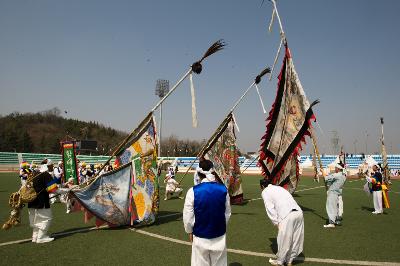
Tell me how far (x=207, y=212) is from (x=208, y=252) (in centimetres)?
59

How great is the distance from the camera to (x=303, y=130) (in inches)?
408

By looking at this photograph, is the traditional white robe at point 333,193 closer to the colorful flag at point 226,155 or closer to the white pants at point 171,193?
the colorful flag at point 226,155

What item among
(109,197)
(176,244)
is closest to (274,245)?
(176,244)

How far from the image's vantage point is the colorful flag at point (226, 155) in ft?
45.6

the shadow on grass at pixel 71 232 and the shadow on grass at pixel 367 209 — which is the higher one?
the shadow on grass at pixel 71 232

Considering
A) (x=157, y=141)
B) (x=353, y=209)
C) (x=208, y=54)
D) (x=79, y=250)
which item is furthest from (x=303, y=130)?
(x=79, y=250)

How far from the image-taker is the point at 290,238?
6289 mm

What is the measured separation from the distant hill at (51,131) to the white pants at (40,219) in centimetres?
8364

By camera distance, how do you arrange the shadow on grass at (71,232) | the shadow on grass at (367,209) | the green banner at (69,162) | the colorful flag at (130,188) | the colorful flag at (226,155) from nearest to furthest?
the shadow on grass at (71,232), the colorful flag at (130,188), the shadow on grass at (367,209), the colorful flag at (226,155), the green banner at (69,162)

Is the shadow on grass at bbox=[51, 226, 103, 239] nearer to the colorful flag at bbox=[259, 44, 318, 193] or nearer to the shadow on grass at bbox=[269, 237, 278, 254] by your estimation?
the shadow on grass at bbox=[269, 237, 278, 254]

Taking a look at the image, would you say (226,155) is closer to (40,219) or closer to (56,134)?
(40,219)

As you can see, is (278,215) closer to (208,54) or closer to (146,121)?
(146,121)

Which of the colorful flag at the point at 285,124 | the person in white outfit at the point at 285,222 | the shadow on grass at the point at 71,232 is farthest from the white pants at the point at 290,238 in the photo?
the shadow on grass at the point at 71,232

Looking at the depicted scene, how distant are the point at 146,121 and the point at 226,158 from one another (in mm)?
5222
